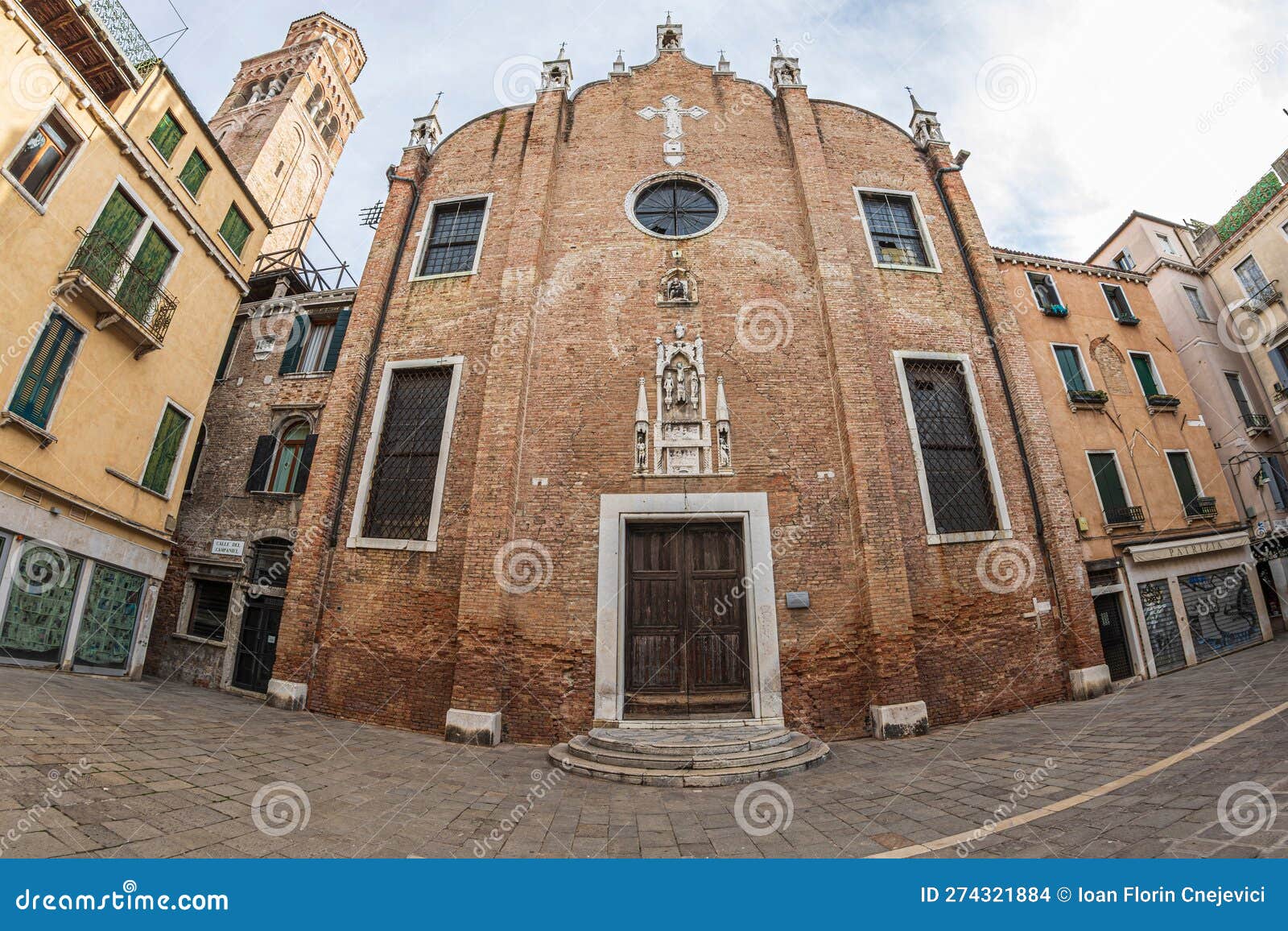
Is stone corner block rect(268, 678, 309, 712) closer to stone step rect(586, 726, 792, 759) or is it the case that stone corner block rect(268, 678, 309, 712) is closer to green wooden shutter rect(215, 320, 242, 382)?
stone step rect(586, 726, 792, 759)

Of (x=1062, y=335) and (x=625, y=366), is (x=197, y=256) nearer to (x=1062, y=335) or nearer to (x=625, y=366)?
(x=625, y=366)

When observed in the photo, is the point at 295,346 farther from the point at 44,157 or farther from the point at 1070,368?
the point at 1070,368

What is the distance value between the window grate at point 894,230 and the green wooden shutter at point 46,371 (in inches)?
616

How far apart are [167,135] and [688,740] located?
52.5 ft

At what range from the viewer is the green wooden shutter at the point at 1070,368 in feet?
45.6

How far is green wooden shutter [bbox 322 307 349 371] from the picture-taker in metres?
13.4

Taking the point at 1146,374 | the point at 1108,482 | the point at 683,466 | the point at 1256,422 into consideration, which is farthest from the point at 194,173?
the point at 1256,422

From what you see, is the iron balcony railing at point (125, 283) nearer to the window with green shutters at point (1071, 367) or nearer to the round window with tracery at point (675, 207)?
the round window with tracery at point (675, 207)

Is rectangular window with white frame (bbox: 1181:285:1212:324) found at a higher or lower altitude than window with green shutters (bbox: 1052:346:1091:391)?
higher

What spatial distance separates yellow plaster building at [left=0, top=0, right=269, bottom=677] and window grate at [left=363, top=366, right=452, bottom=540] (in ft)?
16.6

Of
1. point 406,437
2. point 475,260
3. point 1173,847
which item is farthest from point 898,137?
point 1173,847

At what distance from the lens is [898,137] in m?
13.4

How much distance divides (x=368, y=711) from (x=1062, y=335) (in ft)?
59.6

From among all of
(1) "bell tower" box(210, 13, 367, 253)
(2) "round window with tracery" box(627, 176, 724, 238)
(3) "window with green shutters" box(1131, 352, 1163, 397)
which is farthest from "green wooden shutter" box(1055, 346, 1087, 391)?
(1) "bell tower" box(210, 13, 367, 253)
